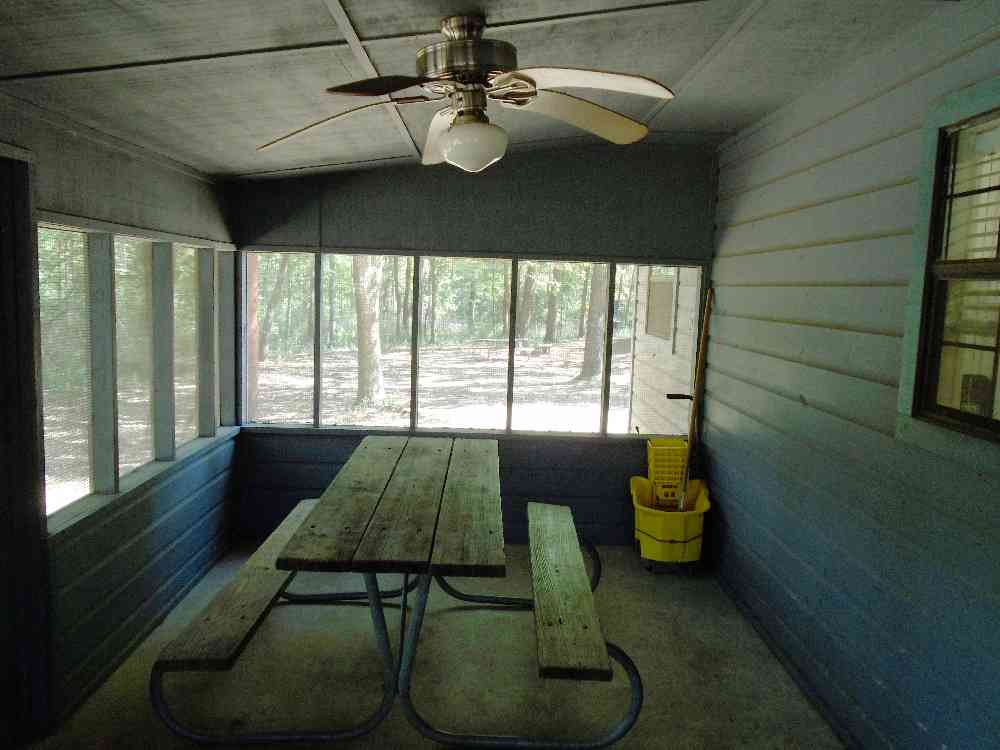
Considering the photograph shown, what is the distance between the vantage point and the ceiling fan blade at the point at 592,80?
2.01 m

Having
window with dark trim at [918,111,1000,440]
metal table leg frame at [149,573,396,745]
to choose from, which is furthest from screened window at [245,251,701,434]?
window with dark trim at [918,111,1000,440]

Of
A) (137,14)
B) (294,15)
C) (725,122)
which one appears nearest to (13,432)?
(137,14)

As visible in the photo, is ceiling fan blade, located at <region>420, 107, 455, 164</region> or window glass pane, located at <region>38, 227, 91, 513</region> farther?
window glass pane, located at <region>38, 227, 91, 513</region>

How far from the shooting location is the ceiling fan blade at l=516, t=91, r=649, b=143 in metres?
2.35

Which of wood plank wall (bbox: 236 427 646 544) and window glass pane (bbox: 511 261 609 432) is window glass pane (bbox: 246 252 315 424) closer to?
wood plank wall (bbox: 236 427 646 544)

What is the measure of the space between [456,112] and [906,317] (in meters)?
1.73

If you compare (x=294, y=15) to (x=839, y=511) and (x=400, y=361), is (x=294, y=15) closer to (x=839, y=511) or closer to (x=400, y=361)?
(x=839, y=511)

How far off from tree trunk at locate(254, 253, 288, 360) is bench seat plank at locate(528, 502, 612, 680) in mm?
2257

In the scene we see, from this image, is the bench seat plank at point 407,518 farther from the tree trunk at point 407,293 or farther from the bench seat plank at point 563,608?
the tree trunk at point 407,293

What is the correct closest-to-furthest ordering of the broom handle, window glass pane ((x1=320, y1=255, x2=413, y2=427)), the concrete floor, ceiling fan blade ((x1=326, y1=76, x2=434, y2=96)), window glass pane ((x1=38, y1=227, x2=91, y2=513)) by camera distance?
ceiling fan blade ((x1=326, y1=76, x2=434, y2=96))
window glass pane ((x1=38, y1=227, x2=91, y2=513))
the concrete floor
the broom handle
window glass pane ((x1=320, y1=255, x2=413, y2=427))

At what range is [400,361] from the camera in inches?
200

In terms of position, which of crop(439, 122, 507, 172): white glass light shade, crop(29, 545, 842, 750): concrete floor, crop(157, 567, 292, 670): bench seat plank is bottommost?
crop(29, 545, 842, 750): concrete floor

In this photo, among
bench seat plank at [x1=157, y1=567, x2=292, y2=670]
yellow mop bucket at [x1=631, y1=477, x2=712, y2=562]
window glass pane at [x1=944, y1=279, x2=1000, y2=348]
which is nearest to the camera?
window glass pane at [x1=944, y1=279, x2=1000, y2=348]

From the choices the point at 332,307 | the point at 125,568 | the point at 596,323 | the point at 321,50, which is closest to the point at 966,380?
the point at 321,50
